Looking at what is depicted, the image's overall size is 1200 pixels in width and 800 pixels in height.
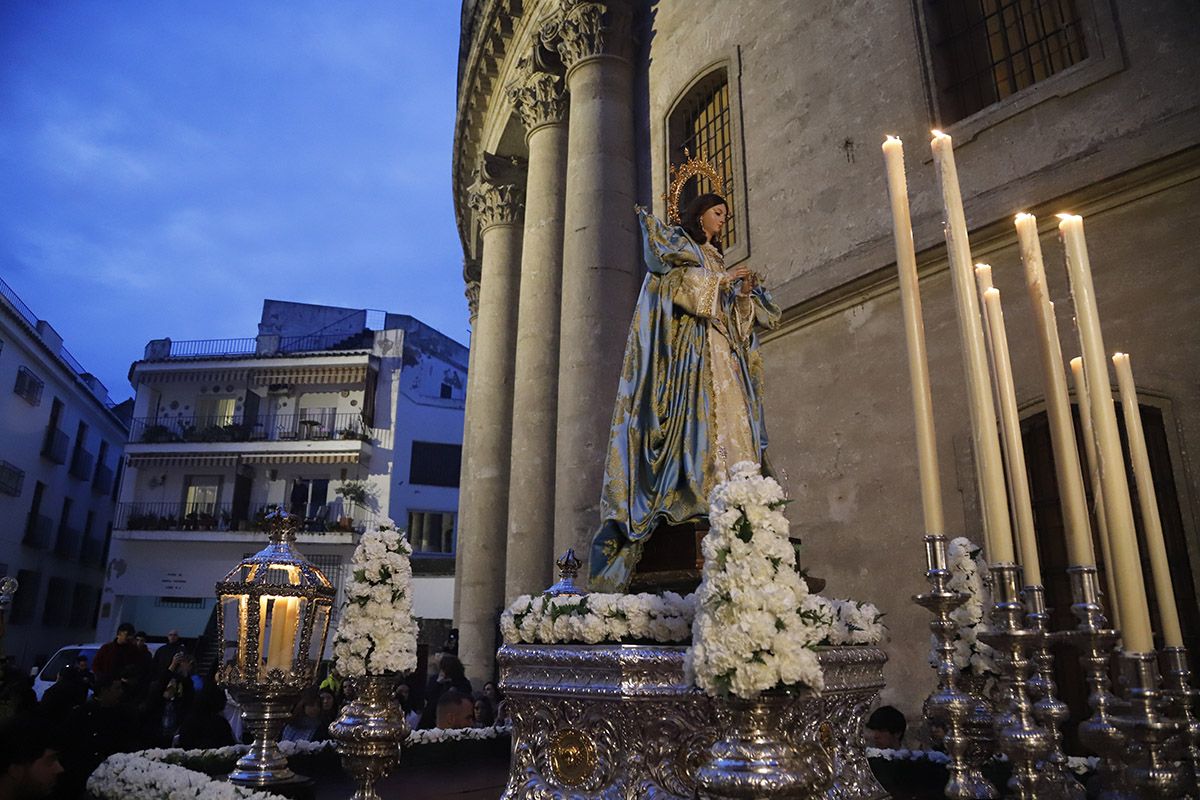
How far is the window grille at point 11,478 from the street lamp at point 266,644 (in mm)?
24245

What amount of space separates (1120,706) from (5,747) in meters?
4.69

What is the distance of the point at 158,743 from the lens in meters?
7.97

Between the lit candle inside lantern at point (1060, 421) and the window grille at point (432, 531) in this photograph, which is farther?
the window grille at point (432, 531)

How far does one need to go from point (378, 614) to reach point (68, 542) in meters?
30.7

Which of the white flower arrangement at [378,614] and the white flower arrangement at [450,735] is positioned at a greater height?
the white flower arrangement at [378,614]

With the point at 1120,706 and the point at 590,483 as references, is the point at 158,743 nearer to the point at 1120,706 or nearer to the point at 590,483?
the point at 590,483

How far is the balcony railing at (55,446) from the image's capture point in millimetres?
27744

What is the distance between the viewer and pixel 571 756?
3998 millimetres

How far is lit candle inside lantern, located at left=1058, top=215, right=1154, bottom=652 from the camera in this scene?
2.81 m

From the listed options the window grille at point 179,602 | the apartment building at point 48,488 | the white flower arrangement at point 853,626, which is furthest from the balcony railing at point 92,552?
the white flower arrangement at point 853,626

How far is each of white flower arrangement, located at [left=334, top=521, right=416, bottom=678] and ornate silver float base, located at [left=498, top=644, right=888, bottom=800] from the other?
42.5 inches

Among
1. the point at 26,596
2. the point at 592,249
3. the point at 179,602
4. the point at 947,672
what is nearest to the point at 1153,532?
the point at 947,672

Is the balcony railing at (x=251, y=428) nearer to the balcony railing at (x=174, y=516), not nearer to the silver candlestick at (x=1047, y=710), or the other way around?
the balcony railing at (x=174, y=516)

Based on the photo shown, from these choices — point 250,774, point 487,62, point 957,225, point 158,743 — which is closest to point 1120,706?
point 957,225
